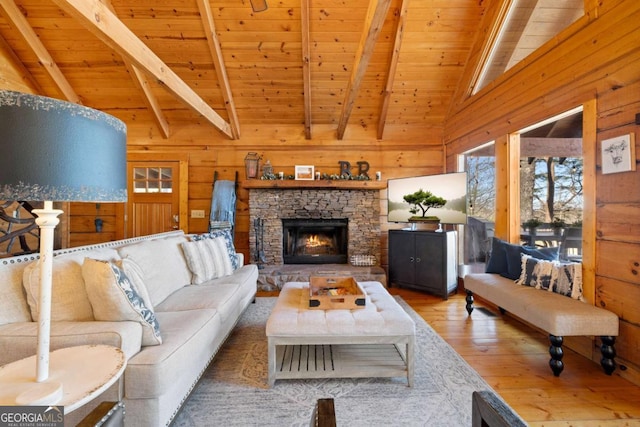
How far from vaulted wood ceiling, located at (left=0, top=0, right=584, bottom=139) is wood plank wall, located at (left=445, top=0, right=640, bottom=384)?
1397 millimetres

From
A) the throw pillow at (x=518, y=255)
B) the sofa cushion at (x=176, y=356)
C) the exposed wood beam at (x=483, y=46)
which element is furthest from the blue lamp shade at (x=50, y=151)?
the exposed wood beam at (x=483, y=46)

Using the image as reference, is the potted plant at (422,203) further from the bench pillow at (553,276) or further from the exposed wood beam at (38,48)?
the exposed wood beam at (38,48)

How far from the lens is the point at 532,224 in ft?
9.97

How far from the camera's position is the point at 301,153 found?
4.76 metres

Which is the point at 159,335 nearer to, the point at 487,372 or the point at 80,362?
the point at 80,362

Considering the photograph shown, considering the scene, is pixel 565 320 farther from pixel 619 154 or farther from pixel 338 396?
pixel 338 396

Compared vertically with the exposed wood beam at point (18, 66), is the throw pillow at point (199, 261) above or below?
below

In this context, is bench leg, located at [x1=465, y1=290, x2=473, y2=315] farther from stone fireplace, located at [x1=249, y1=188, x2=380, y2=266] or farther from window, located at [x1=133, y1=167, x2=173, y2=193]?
window, located at [x1=133, y1=167, x2=173, y2=193]

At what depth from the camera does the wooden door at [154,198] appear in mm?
4695

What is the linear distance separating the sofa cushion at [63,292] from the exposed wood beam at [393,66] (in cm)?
361

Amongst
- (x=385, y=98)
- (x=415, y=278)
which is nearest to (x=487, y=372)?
(x=415, y=278)

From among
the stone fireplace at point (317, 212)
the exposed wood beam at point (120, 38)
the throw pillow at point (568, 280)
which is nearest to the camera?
the exposed wood beam at point (120, 38)

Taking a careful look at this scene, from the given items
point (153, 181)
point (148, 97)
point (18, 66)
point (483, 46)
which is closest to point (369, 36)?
point (483, 46)

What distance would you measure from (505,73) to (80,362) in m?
4.23
